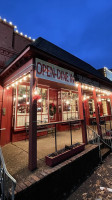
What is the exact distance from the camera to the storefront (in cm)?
329

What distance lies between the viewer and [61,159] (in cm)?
319

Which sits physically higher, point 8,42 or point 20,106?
point 8,42

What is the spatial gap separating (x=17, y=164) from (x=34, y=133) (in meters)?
1.13

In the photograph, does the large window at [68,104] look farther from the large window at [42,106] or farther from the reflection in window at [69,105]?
the large window at [42,106]

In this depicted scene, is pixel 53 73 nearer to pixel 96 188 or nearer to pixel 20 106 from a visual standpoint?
pixel 20 106

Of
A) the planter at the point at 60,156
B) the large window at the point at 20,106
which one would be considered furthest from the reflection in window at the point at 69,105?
the planter at the point at 60,156

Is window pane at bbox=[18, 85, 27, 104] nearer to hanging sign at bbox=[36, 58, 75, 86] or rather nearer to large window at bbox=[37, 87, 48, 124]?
large window at bbox=[37, 87, 48, 124]

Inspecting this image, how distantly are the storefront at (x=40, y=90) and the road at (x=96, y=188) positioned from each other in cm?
135

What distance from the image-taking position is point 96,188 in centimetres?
295

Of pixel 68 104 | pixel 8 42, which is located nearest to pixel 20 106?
pixel 8 42

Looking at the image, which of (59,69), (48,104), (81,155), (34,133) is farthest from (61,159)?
(48,104)

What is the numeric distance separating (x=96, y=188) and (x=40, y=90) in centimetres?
585

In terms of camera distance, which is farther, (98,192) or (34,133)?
(34,133)

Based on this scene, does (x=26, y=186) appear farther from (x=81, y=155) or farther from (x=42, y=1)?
(x=42, y=1)
